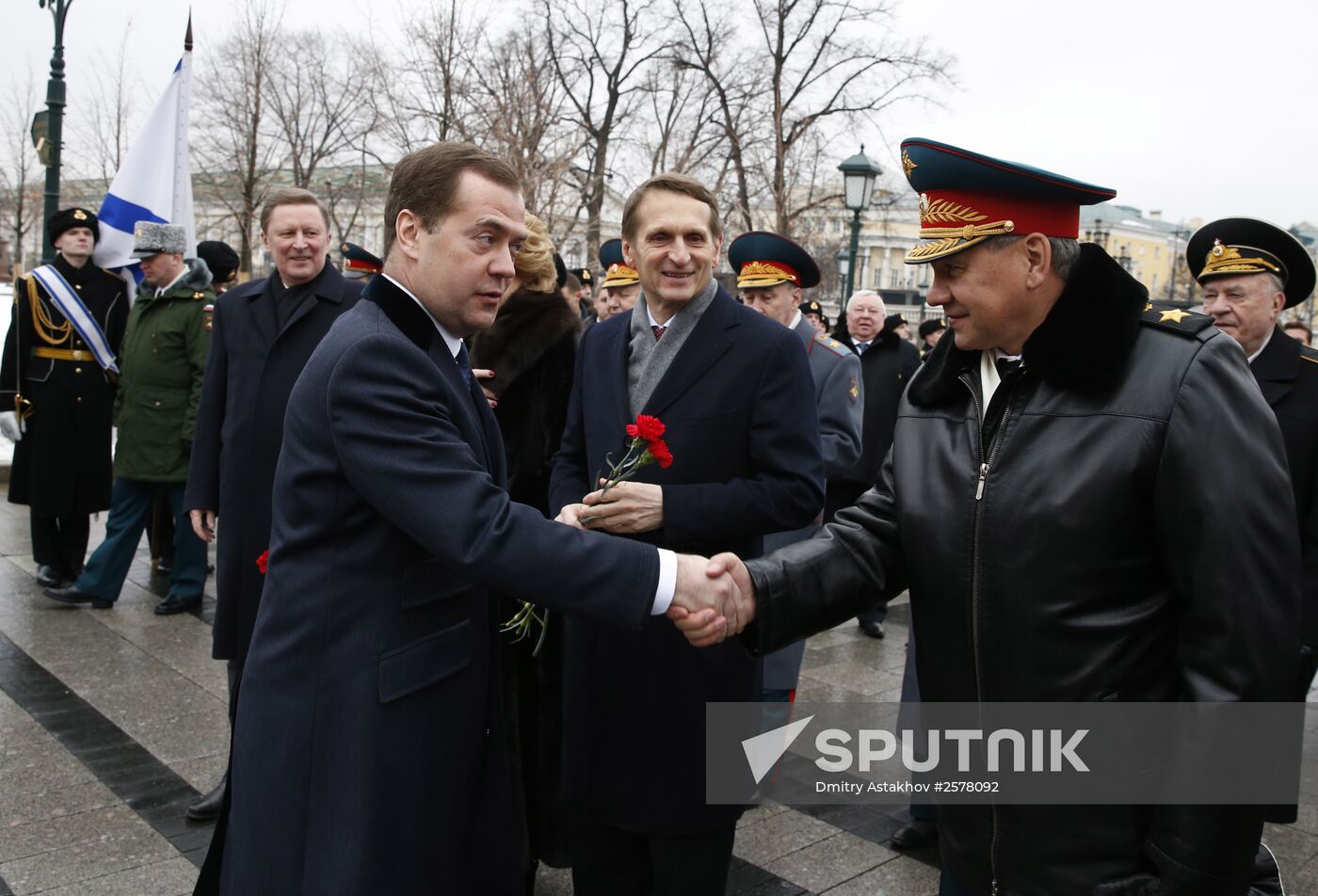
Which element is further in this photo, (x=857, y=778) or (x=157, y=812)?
(x=857, y=778)

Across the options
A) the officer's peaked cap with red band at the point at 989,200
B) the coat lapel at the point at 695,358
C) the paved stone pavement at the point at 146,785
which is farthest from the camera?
the paved stone pavement at the point at 146,785

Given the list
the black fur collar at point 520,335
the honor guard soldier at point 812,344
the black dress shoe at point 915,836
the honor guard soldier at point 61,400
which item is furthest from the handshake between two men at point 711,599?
the honor guard soldier at point 61,400

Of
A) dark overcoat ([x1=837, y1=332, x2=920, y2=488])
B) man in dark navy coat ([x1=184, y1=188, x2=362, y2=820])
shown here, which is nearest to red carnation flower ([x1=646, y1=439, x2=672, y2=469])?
man in dark navy coat ([x1=184, y1=188, x2=362, y2=820])

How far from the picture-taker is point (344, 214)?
118 feet

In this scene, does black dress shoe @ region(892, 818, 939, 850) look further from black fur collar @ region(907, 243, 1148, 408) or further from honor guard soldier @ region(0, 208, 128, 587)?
honor guard soldier @ region(0, 208, 128, 587)

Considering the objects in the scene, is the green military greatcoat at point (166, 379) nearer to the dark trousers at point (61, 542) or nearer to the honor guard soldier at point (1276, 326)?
the dark trousers at point (61, 542)

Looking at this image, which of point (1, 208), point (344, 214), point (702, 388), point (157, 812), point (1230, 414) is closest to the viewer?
point (1230, 414)

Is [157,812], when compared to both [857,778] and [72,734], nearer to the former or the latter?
[72,734]

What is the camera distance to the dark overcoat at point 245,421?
4.04m

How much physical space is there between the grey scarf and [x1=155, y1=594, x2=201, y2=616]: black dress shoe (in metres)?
4.72

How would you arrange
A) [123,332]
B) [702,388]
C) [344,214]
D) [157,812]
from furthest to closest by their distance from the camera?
[344,214], [123,332], [157,812], [702,388]

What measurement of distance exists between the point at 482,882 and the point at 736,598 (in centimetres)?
84

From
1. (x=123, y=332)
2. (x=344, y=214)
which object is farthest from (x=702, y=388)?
(x=344, y=214)

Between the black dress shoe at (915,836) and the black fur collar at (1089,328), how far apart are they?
8.12ft
